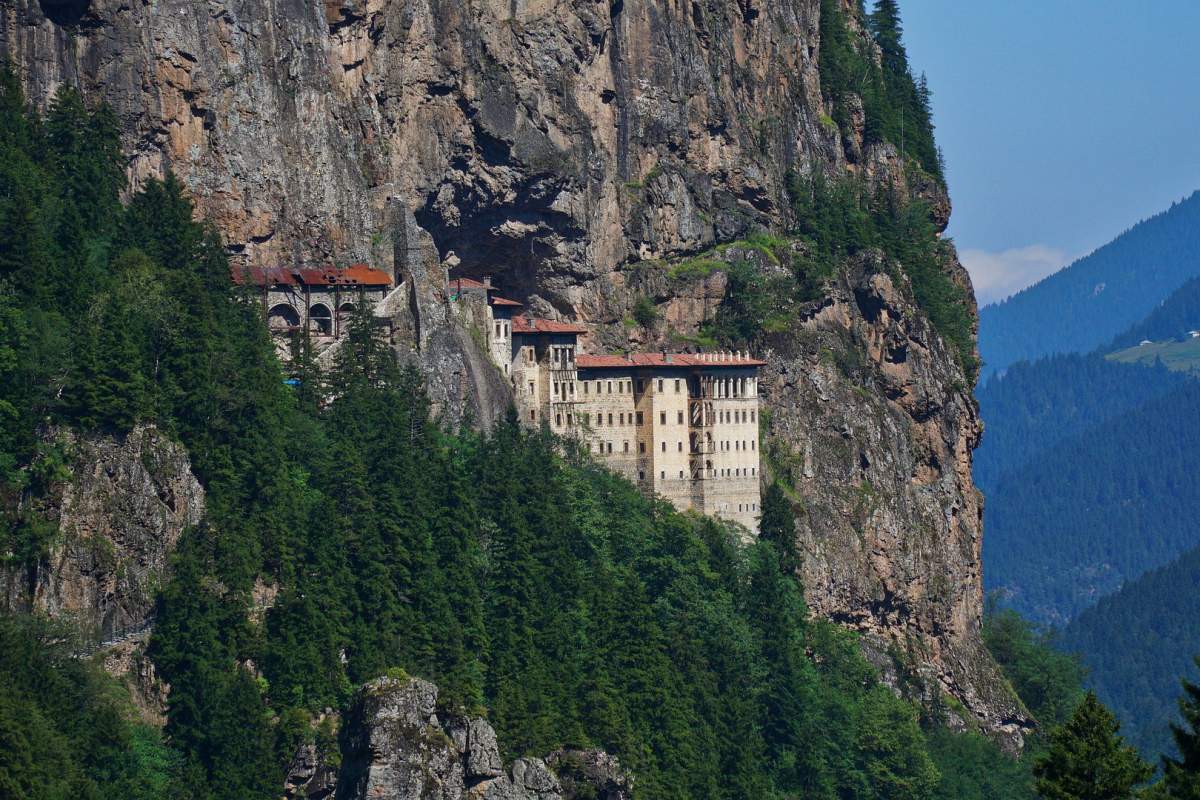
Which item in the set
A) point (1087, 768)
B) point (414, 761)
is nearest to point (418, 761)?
point (414, 761)

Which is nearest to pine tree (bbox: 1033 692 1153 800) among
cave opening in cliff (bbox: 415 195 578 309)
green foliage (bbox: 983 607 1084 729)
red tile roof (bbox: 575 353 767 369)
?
red tile roof (bbox: 575 353 767 369)

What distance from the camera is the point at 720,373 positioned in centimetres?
12562

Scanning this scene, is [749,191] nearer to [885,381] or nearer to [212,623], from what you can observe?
[885,381]

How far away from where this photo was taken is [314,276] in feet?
371

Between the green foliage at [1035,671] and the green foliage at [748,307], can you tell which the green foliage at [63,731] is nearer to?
the green foliage at [748,307]

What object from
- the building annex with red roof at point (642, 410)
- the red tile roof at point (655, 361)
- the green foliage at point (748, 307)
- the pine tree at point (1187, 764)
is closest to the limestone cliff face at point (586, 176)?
the green foliage at point (748, 307)

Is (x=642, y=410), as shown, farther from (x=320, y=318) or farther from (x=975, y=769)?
(x=975, y=769)

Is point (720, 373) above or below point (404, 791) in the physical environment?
above

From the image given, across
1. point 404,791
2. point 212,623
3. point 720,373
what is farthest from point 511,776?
point 720,373

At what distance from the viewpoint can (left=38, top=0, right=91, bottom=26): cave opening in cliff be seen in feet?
350

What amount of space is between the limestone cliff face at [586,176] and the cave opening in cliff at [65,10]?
10 cm

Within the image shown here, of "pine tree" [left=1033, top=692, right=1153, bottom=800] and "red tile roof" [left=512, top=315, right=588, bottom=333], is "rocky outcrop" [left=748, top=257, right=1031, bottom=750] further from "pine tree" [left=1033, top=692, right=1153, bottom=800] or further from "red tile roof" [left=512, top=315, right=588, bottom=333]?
"pine tree" [left=1033, top=692, right=1153, bottom=800]

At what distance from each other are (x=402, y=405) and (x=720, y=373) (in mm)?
20631

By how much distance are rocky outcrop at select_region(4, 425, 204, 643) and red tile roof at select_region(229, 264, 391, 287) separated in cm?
1699
